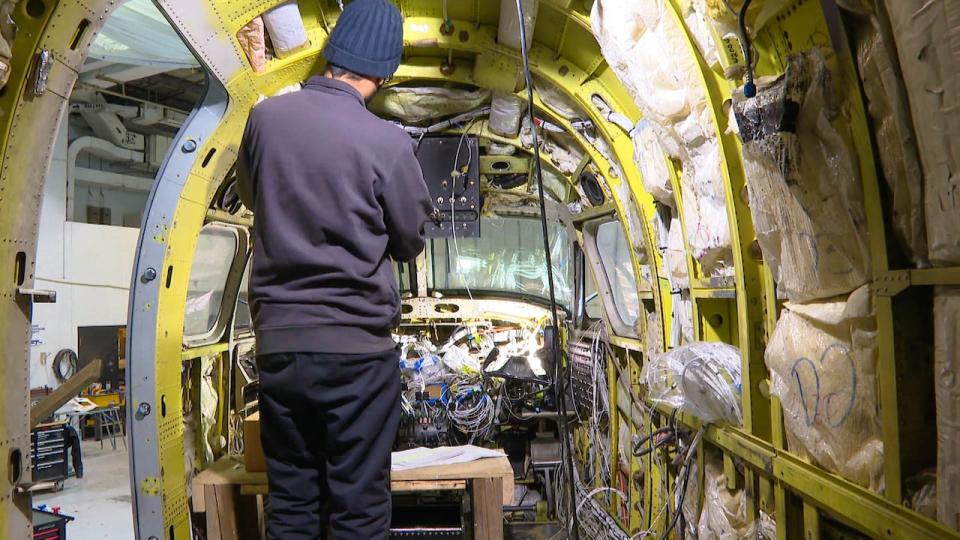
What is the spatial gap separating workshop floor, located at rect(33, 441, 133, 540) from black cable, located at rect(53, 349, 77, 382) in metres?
1.22

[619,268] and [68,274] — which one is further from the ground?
[68,274]

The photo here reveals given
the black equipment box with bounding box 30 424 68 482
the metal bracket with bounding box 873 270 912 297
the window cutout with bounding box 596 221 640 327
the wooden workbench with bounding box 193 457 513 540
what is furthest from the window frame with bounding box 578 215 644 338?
the black equipment box with bounding box 30 424 68 482

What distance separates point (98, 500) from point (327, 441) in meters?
6.48

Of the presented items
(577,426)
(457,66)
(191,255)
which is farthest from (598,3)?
(577,426)

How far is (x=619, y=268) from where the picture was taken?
562cm

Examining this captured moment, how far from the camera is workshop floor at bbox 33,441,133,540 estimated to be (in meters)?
5.74

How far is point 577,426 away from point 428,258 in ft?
9.05

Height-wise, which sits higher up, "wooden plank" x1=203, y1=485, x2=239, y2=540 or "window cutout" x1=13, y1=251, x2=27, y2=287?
"window cutout" x1=13, y1=251, x2=27, y2=287

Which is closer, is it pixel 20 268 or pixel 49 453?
pixel 20 268

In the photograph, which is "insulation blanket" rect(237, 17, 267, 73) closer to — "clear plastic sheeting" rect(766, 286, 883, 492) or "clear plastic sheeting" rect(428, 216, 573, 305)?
"clear plastic sheeting" rect(766, 286, 883, 492)

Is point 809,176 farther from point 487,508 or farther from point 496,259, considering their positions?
point 496,259

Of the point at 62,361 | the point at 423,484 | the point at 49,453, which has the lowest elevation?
the point at 49,453

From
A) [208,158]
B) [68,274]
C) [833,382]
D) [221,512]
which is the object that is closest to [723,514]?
[833,382]

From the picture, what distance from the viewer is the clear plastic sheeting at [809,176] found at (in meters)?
1.75
